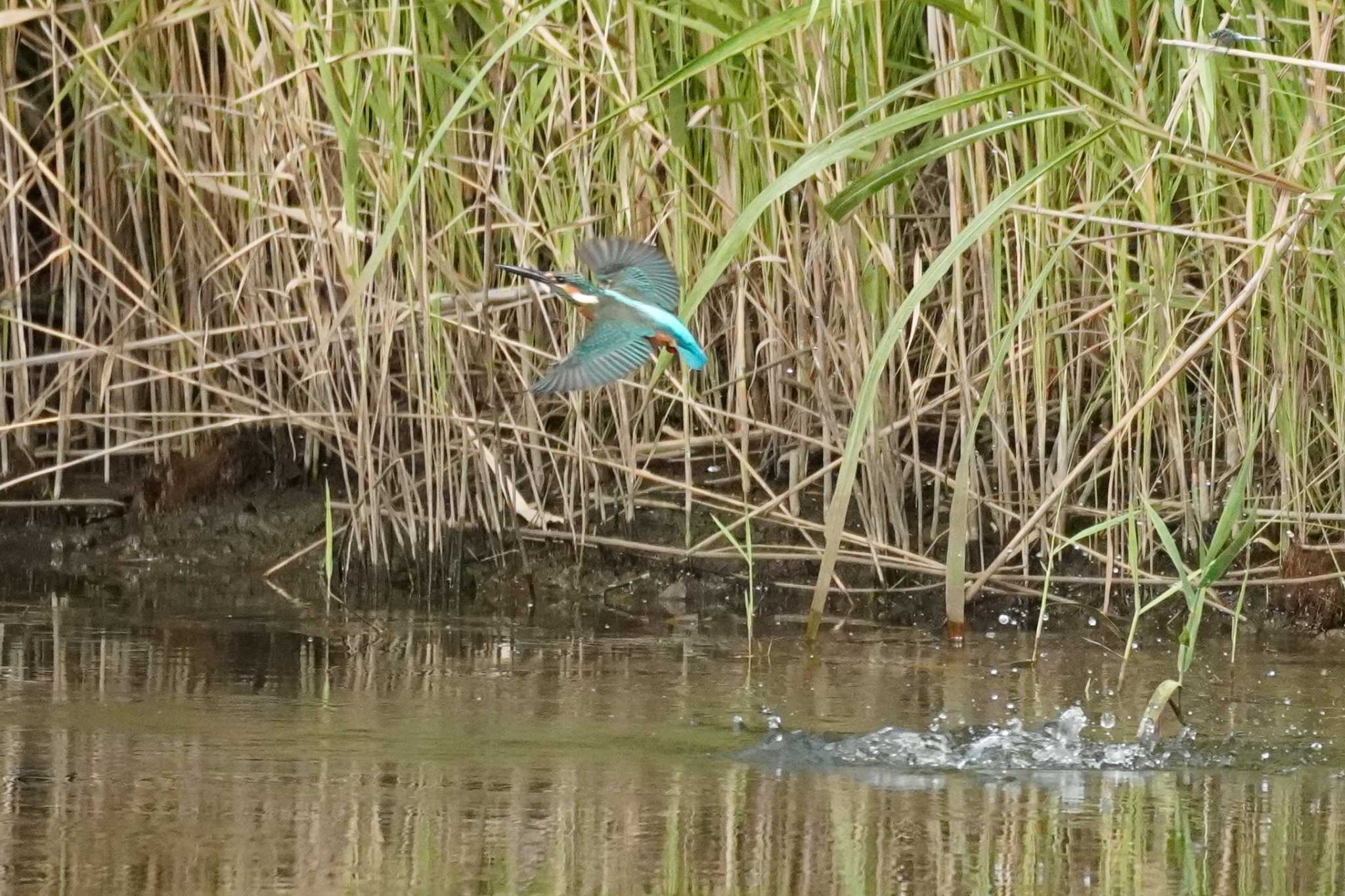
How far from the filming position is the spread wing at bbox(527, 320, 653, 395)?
344cm

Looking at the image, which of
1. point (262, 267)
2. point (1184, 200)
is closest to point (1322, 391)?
point (1184, 200)

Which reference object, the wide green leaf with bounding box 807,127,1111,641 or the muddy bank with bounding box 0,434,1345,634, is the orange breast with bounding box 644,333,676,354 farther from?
the muddy bank with bounding box 0,434,1345,634

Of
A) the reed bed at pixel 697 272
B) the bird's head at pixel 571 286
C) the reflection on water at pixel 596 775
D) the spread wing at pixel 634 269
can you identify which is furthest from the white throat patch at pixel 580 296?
the reflection on water at pixel 596 775

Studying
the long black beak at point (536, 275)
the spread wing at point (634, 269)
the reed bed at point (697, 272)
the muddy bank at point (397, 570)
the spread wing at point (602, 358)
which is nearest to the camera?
the spread wing at point (602, 358)

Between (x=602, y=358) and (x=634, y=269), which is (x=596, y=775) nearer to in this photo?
(x=602, y=358)

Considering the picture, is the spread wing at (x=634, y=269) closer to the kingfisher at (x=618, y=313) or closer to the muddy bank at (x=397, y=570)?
the kingfisher at (x=618, y=313)

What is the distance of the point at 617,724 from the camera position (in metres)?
3.35

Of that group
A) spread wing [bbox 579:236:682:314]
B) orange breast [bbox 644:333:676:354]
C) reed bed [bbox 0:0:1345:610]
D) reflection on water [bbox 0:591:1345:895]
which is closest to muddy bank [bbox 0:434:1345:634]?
reed bed [bbox 0:0:1345:610]

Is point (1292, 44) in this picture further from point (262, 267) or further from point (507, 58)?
point (262, 267)

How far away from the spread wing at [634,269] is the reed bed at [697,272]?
320 mm

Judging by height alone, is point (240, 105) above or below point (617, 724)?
above

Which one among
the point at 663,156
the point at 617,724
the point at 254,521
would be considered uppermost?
the point at 663,156

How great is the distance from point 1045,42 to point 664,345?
1.02m

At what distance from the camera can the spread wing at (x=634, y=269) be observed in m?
3.92
